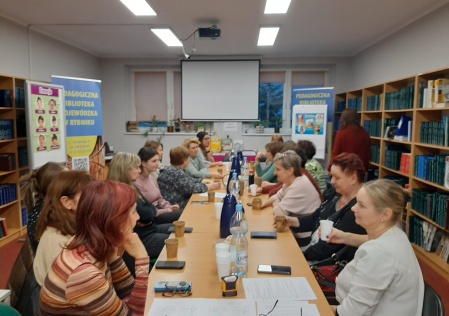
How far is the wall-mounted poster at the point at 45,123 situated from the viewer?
4.75 meters

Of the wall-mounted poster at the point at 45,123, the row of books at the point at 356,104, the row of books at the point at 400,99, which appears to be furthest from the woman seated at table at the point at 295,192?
the row of books at the point at 356,104

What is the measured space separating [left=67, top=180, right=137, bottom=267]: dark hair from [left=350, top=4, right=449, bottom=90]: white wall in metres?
4.58

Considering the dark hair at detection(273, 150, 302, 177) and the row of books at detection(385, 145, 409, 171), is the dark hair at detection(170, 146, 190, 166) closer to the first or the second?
the dark hair at detection(273, 150, 302, 177)

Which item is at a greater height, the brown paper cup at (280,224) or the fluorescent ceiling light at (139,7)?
the fluorescent ceiling light at (139,7)

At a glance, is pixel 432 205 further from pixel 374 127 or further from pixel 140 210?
pixel 140 210

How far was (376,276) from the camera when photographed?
1566 millimetres

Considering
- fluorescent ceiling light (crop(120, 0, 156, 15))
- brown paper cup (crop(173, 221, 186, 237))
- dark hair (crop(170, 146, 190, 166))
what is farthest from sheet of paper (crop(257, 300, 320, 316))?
fluorescent ceiling light (crop(120, 0, 156, 15))

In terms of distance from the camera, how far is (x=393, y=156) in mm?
5230

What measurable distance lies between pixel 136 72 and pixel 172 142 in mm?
1891

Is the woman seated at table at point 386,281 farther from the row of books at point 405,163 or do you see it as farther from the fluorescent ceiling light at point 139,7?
the fluorescent ceiling light at point 139,7

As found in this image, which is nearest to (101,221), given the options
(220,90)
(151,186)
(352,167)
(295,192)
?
(352,167)

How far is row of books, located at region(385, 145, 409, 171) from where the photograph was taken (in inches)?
202

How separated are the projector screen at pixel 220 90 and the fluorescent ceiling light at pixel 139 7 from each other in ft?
11.2

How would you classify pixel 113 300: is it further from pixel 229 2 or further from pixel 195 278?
pixel 229 2
